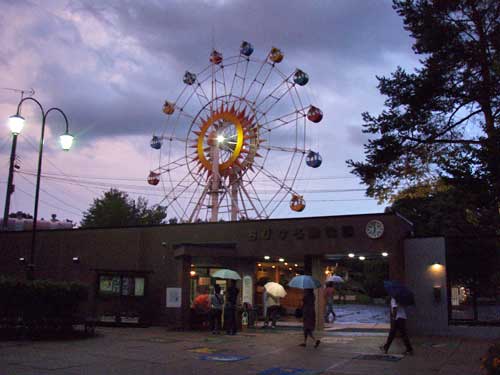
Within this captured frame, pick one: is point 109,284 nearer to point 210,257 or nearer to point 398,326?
point 210,257

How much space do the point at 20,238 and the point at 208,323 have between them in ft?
42.1

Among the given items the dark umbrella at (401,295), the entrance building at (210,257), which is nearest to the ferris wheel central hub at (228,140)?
the entrance building at (210,257)

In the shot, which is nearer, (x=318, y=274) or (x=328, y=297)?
(x=318, y=274)

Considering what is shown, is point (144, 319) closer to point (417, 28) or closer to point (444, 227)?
point (417, 28)

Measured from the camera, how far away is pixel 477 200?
46.9 ft

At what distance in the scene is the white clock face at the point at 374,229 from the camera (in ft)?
71.6

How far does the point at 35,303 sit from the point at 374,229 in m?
11.9

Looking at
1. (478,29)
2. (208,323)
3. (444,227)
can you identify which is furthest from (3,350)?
(444,227)

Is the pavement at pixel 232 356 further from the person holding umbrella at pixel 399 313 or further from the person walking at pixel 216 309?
the person walking at pixel 216 309

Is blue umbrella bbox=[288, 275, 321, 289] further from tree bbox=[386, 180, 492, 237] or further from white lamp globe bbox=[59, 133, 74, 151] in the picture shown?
tree bbox=[386, 180, 492, 237]

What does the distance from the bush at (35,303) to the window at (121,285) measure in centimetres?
620

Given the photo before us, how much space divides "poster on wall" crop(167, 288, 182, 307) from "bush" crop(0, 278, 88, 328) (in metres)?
5.29

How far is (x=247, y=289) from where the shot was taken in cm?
2631

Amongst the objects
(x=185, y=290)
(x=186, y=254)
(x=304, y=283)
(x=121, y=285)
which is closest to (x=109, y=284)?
(x=121, y=285)
